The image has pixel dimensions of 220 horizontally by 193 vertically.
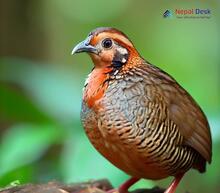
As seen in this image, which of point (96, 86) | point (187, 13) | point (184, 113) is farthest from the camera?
point (187, 13)

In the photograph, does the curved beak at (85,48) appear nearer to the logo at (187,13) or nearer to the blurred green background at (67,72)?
the logo at (187,13)

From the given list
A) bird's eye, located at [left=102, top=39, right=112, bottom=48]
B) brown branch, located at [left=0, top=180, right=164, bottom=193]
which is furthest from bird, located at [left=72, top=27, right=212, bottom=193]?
brown branch, located at [left=0, top=180, right=164, bottom=193]

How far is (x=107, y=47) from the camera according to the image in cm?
364

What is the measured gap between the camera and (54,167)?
17.8 ft

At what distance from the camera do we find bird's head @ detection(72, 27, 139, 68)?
359 cm

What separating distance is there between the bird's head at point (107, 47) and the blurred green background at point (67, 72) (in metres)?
0.64

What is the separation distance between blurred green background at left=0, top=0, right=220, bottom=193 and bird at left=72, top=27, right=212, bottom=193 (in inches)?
25.2

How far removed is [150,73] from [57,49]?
138 inches

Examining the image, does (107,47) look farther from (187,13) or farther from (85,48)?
(187,13)

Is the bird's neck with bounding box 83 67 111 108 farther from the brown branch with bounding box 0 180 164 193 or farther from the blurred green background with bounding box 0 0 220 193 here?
the blurred green background with bounding box 0 0 220 193

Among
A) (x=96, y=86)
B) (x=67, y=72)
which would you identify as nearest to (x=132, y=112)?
(x=96, y=86)

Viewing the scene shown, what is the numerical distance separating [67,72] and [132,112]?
2653 millimetres

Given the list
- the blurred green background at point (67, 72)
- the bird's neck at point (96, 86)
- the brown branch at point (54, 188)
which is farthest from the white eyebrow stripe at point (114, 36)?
the brown branch at point (54, 188)

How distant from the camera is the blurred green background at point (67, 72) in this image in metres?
4.95
